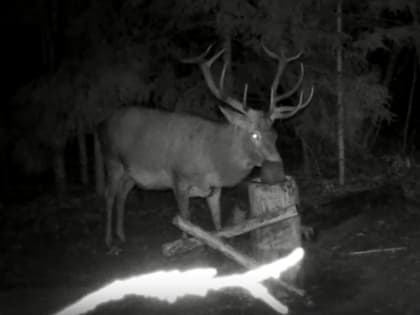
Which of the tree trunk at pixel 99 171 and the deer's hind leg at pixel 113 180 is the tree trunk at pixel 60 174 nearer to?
the tree trunk at pixel 99 171

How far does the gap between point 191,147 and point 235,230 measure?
7.46ft

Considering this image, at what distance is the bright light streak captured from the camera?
604 centimetres

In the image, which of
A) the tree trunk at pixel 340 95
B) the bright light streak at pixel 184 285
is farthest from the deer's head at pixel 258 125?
the tree trunk at pixel 340 95

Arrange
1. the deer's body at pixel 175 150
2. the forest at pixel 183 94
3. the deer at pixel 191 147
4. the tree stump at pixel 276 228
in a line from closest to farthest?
the tree stump at pixel 276 228
the deer at pixel 191 147
the deer's body at pixel 175 150
the forest at pixel 183 94

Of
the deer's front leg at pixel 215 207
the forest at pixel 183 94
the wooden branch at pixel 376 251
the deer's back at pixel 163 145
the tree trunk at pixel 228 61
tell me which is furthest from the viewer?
the tree trunk at pixel 228 61

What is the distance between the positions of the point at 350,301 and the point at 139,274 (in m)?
2.36

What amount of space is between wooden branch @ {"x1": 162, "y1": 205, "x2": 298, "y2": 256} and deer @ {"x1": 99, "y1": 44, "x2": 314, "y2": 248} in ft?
3.93

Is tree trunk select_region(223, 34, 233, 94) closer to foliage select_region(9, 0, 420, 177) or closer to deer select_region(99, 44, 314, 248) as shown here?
foliage select_region(9, 0, 420, 177)

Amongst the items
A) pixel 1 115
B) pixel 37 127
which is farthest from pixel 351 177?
pixel 1 115

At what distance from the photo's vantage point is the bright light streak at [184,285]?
6039 mm

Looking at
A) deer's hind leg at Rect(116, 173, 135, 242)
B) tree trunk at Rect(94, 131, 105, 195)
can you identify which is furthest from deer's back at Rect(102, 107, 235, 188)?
tree trunk at Rect(94, 131, 105, 195)

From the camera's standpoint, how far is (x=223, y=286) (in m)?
6.30

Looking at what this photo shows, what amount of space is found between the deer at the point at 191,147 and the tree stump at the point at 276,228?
0.97 m

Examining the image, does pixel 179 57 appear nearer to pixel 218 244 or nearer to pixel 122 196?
pixel 122 196
